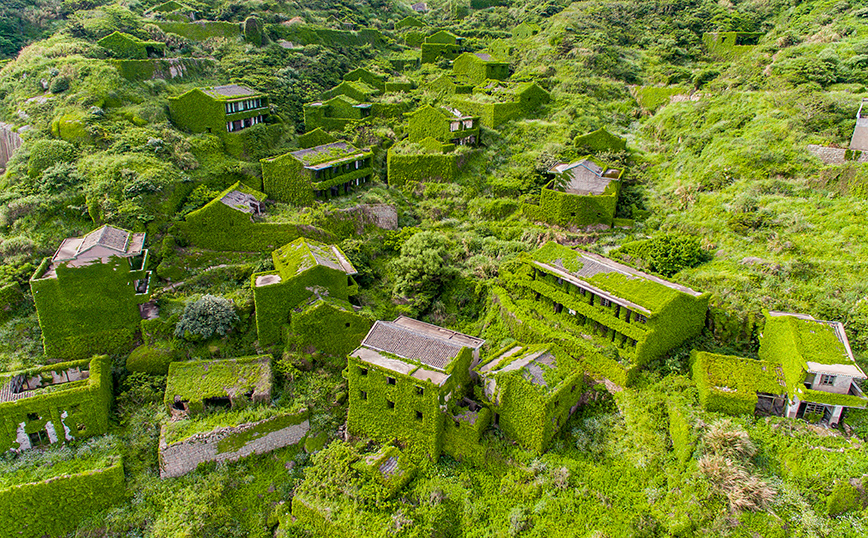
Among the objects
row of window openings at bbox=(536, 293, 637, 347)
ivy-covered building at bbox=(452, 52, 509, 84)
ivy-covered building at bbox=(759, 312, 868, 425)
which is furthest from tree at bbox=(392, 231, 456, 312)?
ivy-covered building at bbox=(452, 52, 509, 84)

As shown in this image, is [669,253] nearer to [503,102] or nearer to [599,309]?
[599,309]

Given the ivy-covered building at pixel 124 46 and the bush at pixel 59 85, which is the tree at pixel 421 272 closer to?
the bush at pixel 59 85

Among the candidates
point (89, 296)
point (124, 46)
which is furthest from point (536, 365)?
point (124, 46)

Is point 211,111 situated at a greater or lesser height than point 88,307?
greater

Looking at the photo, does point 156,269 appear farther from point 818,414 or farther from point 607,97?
point 607,97

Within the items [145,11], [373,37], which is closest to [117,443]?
[145,11]

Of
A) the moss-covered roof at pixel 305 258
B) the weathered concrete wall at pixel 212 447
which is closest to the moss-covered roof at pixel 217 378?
the weathered concrete wall at pixel 212 447

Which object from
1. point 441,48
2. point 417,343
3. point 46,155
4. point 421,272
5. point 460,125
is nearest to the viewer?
point 417,343
